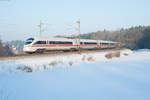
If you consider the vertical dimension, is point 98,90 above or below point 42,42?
below

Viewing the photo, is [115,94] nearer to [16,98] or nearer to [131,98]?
[131,98]

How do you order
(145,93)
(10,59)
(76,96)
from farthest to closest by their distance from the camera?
(10,59), (145,93), (76,96)

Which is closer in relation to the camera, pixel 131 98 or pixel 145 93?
pixel 131 98

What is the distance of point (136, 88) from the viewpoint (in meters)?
8.82

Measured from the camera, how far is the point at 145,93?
802cm

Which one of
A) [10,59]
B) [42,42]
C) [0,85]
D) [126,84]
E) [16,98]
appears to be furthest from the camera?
[42,42]

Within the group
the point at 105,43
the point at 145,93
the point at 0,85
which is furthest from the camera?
the point at 105,43

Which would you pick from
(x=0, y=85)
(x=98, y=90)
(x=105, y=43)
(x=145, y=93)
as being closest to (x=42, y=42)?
(x=0, y=85)

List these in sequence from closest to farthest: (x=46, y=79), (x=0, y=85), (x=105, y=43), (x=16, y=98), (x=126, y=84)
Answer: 1. (x=16, y=98)
2. (x=0, y=85)
3. (x=126, y=84)
4. (x=46, y=79)
5. (x=105, y=43)

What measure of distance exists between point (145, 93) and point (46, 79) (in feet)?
22.2

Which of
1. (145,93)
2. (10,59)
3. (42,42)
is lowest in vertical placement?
(145,93)

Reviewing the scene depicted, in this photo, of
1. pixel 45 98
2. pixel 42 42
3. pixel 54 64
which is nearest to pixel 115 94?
pixel 45 98

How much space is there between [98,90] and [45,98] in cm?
324

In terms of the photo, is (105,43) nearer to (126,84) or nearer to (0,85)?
(126,84)
